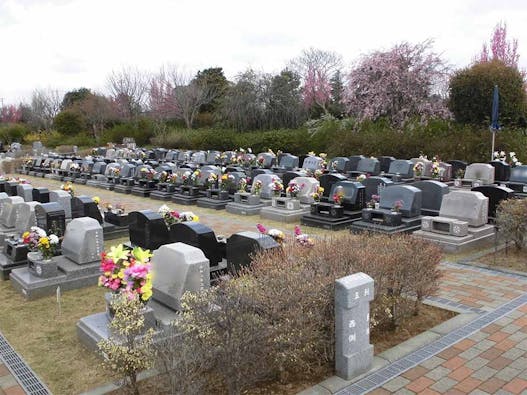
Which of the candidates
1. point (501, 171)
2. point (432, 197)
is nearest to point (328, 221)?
point (432, 197)

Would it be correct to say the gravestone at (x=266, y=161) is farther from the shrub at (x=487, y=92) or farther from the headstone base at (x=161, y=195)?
the shrub at (x=487, y=92)

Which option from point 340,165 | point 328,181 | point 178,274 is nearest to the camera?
point 178,274

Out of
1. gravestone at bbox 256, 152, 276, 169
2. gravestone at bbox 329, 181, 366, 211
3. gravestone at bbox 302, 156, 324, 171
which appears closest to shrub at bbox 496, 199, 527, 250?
gravestone at bbox 329, 181, 366, 211

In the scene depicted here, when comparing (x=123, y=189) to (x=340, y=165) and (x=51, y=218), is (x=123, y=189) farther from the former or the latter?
(x=51, y=218)

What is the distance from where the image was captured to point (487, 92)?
72.8 ft

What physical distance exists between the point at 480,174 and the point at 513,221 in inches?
357

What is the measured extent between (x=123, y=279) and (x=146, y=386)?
116 centimetres

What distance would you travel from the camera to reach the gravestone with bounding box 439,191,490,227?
10.5 metres

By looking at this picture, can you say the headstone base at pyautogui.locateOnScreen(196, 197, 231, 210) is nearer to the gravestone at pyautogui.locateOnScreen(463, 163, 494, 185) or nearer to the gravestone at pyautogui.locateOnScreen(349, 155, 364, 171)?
the gravestone at pyautogui.locateOnScreen(349, 155, 364, 171)

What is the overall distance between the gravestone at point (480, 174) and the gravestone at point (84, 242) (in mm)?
13518

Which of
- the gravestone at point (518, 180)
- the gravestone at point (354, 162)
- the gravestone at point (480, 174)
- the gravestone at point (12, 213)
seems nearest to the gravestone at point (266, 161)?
the gravestone at point (354, 162)

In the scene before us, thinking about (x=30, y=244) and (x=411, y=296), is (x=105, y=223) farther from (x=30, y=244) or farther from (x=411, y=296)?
(x=411, y=296)

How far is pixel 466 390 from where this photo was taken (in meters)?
4.68

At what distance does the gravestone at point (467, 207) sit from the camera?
1055 cm
